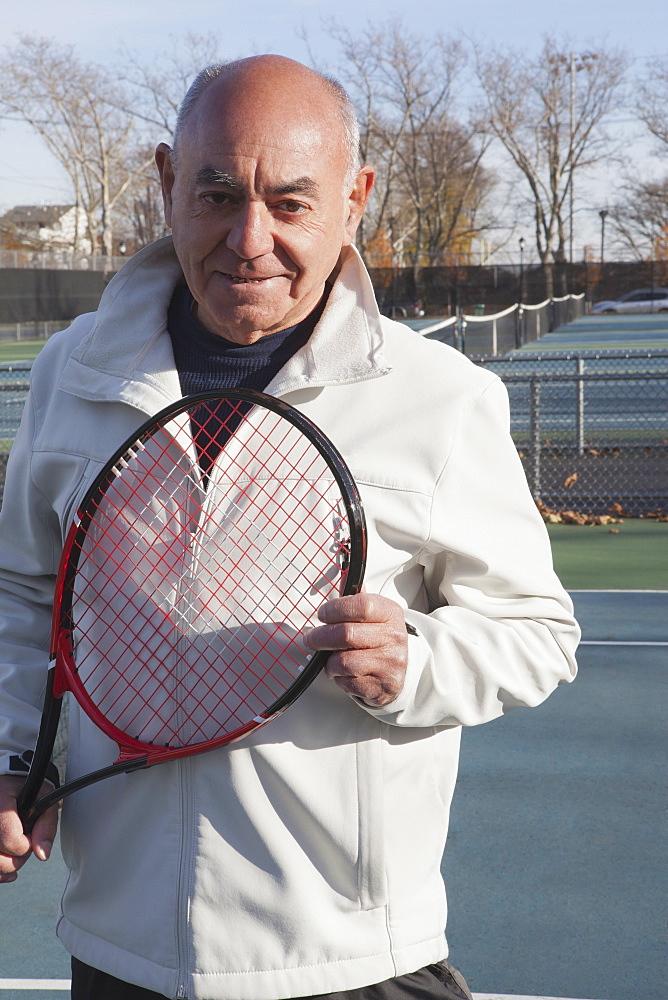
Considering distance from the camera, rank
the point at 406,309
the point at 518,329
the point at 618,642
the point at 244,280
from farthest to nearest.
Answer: the point at 406,309
the point at 518,329
the point at 618,642
the point at 244,280

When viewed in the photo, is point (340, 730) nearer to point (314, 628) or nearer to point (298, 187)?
point (314, 628)

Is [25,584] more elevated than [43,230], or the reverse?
[43,230]

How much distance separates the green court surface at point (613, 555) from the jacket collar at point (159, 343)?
20.9 ft

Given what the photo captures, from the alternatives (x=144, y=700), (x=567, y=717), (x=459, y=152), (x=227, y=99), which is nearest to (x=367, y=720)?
(x=144, y=700)

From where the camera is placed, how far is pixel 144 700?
5.75 feet

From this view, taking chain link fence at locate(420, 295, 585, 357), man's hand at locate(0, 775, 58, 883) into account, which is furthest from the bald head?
chain link fence at locate(420, 295, 585, 357)

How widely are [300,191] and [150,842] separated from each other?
1024 mm

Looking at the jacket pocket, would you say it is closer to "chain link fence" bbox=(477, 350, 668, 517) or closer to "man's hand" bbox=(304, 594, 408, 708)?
"man's hand" bbox=(304, 594, 408, 708)

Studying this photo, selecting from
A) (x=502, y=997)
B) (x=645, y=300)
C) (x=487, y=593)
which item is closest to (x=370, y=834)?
(x=487, y=593)

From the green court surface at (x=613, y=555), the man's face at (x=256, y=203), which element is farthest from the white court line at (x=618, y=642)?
the man's face at (x=256, y=203)

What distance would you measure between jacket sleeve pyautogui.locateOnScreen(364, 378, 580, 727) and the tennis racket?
175 mm

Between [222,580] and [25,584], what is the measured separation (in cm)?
49

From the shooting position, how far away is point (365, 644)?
152 centimetres

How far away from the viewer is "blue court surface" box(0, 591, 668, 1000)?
127 inches
